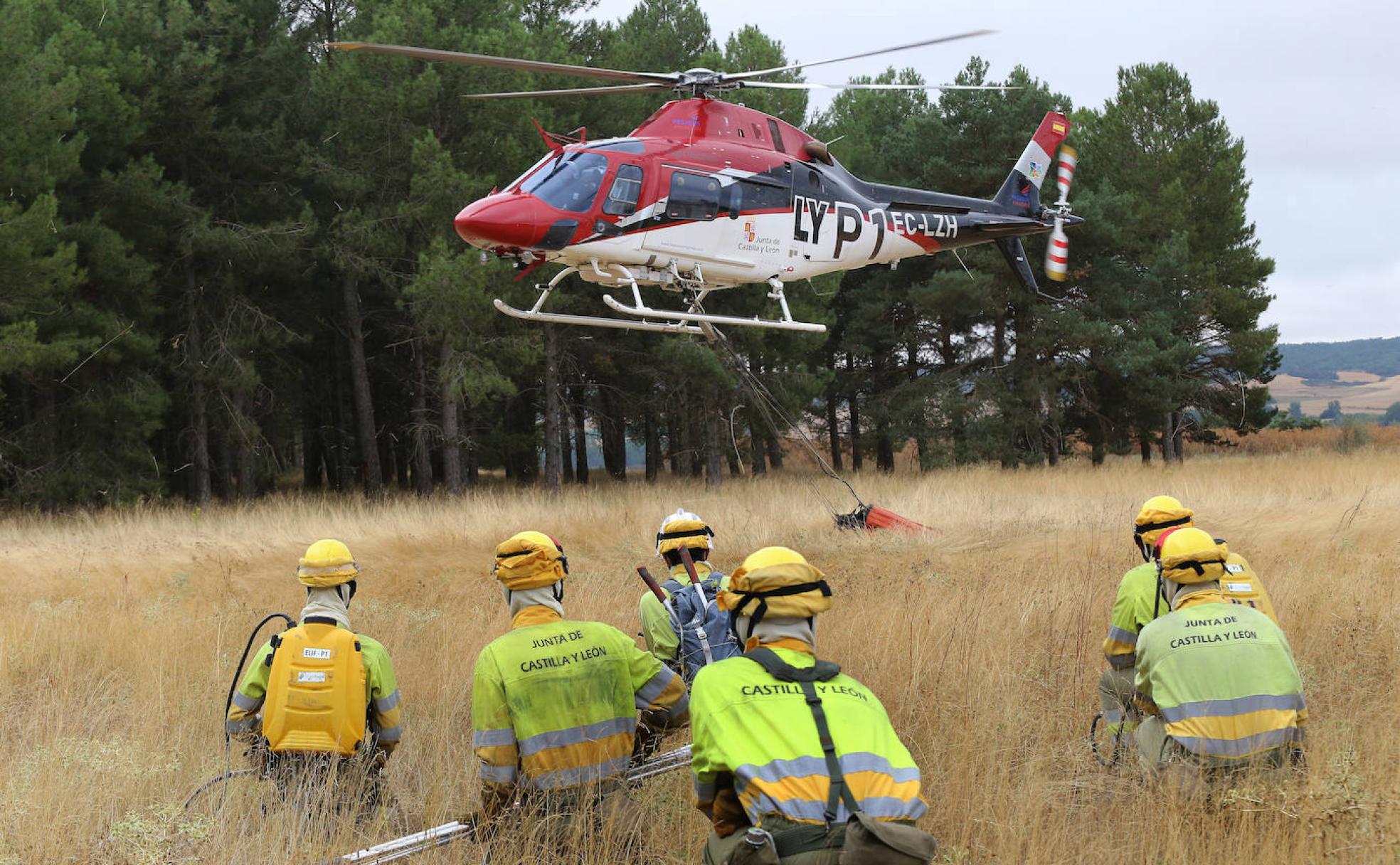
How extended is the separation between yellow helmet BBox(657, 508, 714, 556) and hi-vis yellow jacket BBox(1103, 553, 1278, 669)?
2.11m

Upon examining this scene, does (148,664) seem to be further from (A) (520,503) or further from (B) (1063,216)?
(B) (1063,216)

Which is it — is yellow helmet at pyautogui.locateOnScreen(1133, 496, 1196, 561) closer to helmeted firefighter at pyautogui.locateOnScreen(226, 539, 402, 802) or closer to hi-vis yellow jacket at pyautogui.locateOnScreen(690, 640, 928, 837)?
hi-vis yellow jacket at pyautogui.locateOnScreen(690, 640, 928, 837)

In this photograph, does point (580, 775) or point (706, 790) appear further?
point (580, 775)

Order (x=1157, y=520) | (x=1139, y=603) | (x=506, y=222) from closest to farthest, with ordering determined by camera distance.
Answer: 1. (x=1139, y=603)
2. (x=1157, y=520)
3. (x=506, y=222)

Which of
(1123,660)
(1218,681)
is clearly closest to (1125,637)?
(1123,660)

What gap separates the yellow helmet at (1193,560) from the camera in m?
4.47

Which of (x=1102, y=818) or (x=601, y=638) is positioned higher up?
(x=601, y=638)

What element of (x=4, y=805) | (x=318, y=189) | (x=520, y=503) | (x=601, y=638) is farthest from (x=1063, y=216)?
(x=318, y=189)

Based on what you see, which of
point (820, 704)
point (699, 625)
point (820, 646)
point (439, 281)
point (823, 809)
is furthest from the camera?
point (439, 281)

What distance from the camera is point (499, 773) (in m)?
4.10

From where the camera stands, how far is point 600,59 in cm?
2314

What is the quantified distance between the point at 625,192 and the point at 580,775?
6.60 metres

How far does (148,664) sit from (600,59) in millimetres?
17993

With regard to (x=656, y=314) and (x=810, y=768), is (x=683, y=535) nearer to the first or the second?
(x=810, y=768)
